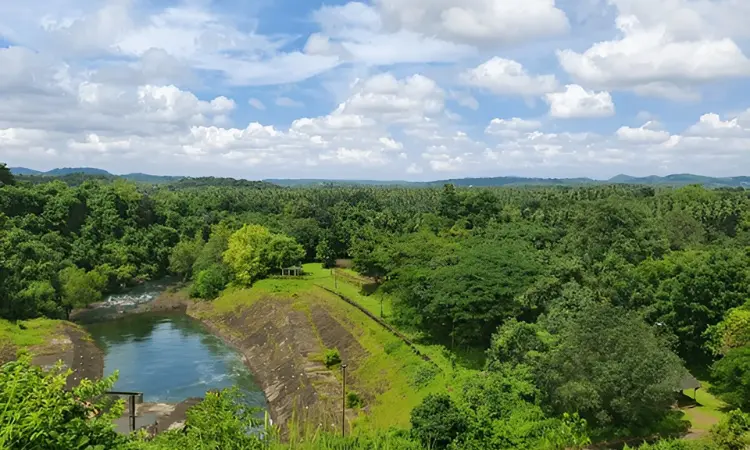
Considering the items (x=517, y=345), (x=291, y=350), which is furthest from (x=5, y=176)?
(x=517, y=345)

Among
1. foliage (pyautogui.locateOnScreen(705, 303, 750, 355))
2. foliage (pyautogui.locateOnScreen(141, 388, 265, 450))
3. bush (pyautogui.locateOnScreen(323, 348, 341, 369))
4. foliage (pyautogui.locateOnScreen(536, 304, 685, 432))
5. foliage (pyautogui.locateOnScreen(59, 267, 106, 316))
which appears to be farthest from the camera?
foliage (pyautogui.locateOnScreen(59, 267, 106, 316))

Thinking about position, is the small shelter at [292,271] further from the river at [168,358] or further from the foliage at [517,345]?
the foliage at [517,345]

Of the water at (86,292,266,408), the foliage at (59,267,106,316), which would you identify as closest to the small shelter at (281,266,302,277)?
the water at (86,292,266,408)

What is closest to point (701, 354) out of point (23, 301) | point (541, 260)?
point (541, 260)

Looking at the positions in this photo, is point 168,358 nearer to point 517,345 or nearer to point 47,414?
point 517,345

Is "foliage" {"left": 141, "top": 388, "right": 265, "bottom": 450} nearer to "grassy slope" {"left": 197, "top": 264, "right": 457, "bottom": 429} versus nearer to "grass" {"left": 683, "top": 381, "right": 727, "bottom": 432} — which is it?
"grassy slope" {"left": 197, "top": 264, "right": 457, "bottom": 429}

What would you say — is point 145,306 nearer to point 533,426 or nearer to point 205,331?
point 205,331
